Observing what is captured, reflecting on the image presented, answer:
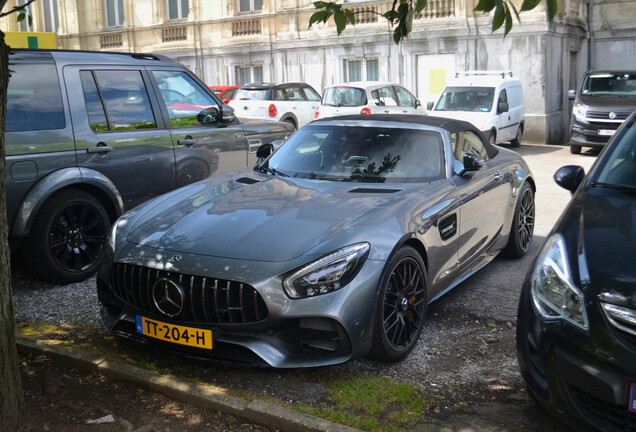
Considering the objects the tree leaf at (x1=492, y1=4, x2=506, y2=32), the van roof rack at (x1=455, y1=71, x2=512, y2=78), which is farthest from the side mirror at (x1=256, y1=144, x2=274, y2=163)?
the van roof rack at (x1=455, y1=71, x2=512, y2=78)

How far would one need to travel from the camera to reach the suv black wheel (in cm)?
613

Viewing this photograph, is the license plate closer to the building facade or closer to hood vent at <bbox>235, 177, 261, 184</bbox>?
hood vent at <bbox>235, 177, 261, 184</bbox>

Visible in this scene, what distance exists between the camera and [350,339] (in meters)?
4.16

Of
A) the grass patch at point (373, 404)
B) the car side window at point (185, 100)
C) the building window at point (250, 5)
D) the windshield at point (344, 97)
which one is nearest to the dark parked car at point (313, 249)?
the grass patch at point (373, 404)

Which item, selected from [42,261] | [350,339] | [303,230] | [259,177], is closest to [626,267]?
[350,339]

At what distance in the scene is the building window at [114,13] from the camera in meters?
31.7

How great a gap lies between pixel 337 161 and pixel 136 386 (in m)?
2.38

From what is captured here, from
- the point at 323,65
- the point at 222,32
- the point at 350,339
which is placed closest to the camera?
the point at 350,339

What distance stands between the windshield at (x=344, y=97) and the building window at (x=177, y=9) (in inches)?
519

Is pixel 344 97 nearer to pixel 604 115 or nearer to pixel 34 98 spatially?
pixel 604 115

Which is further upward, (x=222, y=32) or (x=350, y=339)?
(x=222, y=32)

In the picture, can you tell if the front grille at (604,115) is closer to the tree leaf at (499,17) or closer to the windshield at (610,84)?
the windshield at (610,84)

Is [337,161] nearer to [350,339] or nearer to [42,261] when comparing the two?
[350,339]

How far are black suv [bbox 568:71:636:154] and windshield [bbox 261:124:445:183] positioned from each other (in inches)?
488
